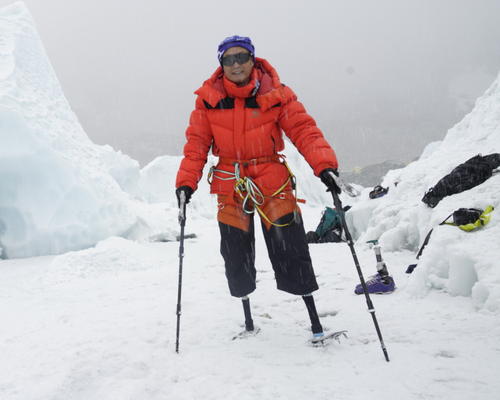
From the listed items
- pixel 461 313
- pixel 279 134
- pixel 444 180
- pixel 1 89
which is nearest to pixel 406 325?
pixel 461 313

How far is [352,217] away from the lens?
1006 cm

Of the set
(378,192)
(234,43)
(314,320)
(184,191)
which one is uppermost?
(378,192)

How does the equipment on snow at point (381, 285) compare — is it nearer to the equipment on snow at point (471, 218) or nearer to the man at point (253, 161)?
the equipment on snow at point (471, 218)

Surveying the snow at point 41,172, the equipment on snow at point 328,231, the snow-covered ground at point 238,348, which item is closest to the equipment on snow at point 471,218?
the snow-covered ground at point 238,348

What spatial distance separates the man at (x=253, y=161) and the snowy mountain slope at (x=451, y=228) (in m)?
1.54

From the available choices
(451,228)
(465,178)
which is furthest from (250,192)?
(465,178)

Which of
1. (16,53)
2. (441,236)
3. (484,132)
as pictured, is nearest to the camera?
(441,236)

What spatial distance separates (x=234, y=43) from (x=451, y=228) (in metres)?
3.03

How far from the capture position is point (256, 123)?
285cm

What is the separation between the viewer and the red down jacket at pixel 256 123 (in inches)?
111

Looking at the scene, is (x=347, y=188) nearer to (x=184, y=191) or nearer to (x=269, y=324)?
(x=184, y=191)

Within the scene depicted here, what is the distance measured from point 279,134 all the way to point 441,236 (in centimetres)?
220

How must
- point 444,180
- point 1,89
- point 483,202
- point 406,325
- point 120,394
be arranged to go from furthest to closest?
point 1,89, point 444,180, point 483,202, point 406,325, point 120,394

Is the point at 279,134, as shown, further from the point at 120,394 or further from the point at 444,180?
the point at 444,180
